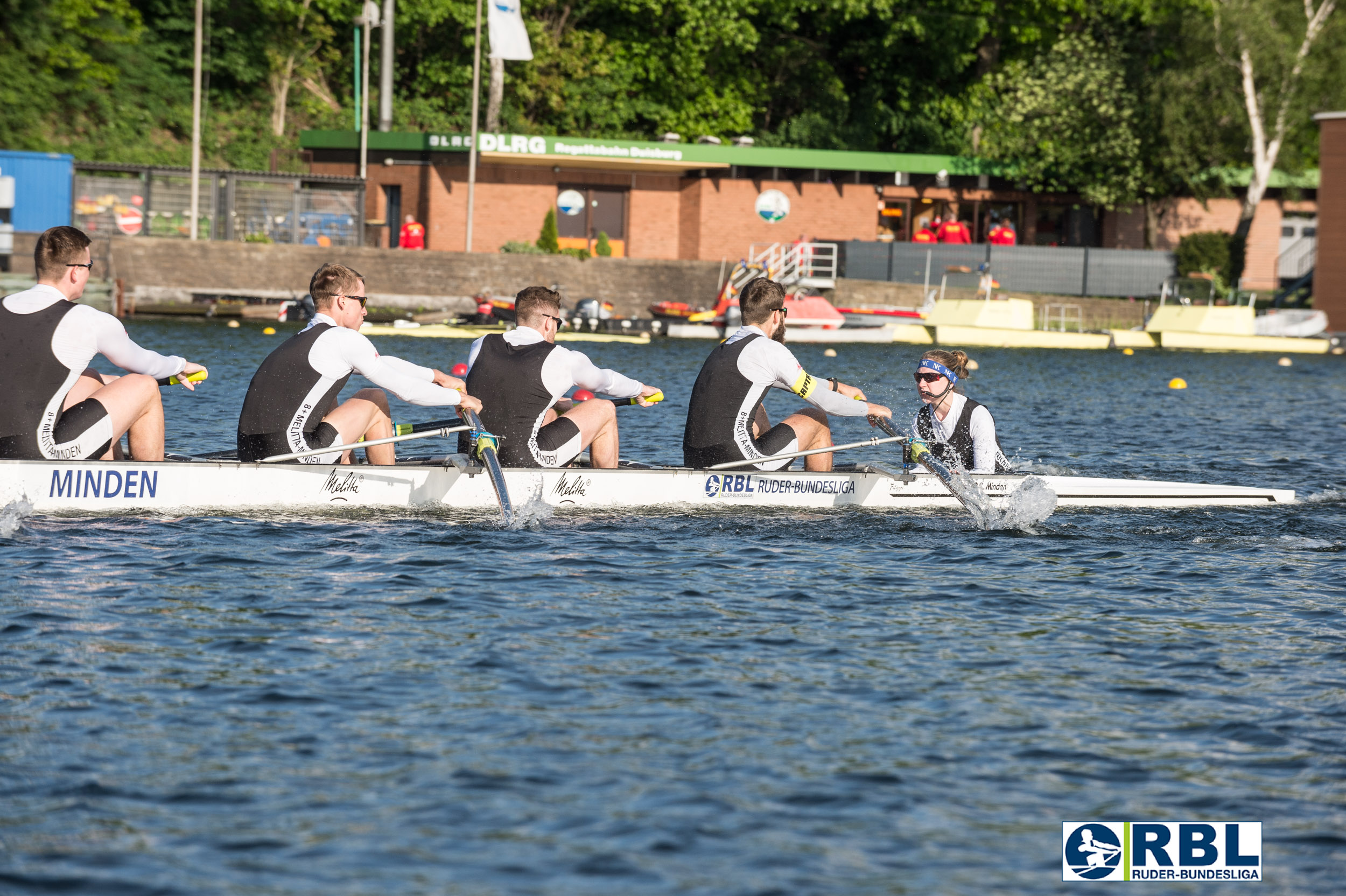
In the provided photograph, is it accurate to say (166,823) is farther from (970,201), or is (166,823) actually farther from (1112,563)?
(970,201)

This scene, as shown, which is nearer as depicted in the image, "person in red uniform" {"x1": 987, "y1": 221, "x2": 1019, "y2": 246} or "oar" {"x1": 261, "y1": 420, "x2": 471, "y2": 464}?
"oar" {"x1": 261, "y1": 420, "x2": 471, "y2": 464}

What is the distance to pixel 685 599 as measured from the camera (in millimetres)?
9008

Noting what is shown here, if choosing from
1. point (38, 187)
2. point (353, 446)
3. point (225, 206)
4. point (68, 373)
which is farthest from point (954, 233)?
point (68, 373)

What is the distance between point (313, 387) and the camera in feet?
34.5

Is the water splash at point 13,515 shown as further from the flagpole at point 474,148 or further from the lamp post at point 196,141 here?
the flagpole at point 474,148

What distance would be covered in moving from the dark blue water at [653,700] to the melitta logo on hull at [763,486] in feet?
0.59

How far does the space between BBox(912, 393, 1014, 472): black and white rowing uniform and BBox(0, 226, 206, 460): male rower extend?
5.37m

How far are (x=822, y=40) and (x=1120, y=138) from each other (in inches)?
553

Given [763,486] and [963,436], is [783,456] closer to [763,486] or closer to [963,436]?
[763,486]

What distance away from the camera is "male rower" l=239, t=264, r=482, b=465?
33.7 ft

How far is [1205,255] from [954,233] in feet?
24.8

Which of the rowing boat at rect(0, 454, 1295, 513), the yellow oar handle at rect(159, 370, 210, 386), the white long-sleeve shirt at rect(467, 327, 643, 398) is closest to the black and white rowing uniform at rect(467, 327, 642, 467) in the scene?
the white long-sleeve shirt at rect(467, 327, 643, 398)

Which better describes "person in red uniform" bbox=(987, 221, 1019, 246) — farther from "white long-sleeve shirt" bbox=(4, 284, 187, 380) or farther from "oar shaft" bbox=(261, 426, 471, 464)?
"white long-sleeve shirt" bbox=(4, 284, 187, 380)

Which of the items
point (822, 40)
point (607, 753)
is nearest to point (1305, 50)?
point (822, 40)
